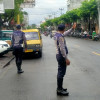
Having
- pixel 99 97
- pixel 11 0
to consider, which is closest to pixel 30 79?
pixel 99 97

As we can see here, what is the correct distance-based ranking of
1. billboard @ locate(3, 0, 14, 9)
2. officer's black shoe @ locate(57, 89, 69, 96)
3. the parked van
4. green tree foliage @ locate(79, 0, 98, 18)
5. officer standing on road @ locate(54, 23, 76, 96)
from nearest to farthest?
officer standing on road @ locate(54, 23, 76, 96), officer's black shoe @ locate(57, 89, 69, 96), the parked van, billboard @ locate(3, 0, 14, 9), green tree foliage @ locate(79, 0, 98, 18)

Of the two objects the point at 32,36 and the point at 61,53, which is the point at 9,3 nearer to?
the point at 32,36

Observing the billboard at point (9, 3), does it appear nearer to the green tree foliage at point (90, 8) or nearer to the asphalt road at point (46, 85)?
the asphalt road at point (46, 85)

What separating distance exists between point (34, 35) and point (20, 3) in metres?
23.9

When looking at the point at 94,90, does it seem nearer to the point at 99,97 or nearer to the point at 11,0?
the point at 99,97

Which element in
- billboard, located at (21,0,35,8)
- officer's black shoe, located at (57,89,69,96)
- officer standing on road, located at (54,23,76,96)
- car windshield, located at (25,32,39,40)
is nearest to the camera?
officer standing on road, located at (54,23,76,96)

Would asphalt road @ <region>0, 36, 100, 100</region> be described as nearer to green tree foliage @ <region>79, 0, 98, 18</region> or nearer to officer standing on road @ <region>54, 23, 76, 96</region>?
officer standing on road @ <region>54, 23, 76, 96</region>

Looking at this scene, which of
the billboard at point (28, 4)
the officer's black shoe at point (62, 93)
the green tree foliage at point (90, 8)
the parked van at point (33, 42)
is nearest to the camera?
the officer's black shoe at point (62, 93)

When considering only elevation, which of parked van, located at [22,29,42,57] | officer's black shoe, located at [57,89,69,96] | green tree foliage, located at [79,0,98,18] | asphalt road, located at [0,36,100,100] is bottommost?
asphalt road, located at [0,36,100,100]

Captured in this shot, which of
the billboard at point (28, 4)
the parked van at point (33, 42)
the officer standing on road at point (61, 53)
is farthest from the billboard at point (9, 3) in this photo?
the billboard at point (28, 4)

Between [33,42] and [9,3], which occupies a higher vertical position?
[9,3]

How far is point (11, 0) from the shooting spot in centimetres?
2127

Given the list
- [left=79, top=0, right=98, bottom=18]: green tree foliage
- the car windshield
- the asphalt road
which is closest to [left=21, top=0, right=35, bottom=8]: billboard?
[left=79, top=0, right=98, bottom=18]: green tree foliage

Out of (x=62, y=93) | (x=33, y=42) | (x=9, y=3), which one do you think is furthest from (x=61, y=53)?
(x=9, y=3)
